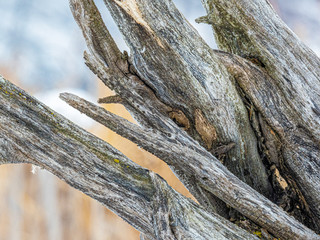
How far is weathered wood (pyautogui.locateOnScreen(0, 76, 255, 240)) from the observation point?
1940 mm

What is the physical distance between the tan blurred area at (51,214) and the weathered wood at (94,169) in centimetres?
790

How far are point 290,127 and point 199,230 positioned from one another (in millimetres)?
1241

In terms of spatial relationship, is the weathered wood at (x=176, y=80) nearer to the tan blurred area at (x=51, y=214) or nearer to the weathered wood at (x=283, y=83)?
the weathered wood at (x=283, y=83)

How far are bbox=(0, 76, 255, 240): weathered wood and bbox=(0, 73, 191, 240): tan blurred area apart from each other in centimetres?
790

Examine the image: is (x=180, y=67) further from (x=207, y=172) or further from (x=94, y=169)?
(x=94, y=169)

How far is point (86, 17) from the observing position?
2.42 m

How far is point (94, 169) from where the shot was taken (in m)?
2.01

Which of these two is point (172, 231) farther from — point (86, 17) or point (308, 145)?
point (86, 17)

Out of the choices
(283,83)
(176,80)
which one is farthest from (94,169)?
(283,83)

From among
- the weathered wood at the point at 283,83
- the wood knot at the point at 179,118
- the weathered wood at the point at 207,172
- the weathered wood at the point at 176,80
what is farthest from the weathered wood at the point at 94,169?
the weathered wood at the point at 283,83

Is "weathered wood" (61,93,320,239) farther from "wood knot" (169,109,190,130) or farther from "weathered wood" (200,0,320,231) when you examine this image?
"weathered wood" (200,0,320,231)

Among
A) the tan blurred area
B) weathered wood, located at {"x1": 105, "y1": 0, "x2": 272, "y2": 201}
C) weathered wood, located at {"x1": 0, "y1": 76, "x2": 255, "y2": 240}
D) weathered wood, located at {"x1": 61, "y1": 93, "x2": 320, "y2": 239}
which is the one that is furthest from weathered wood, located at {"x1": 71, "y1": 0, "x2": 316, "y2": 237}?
the tan blurred area

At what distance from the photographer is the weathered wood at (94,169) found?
6.37 feet

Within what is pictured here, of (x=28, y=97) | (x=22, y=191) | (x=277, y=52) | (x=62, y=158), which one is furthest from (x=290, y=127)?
(x=22, y=191)
